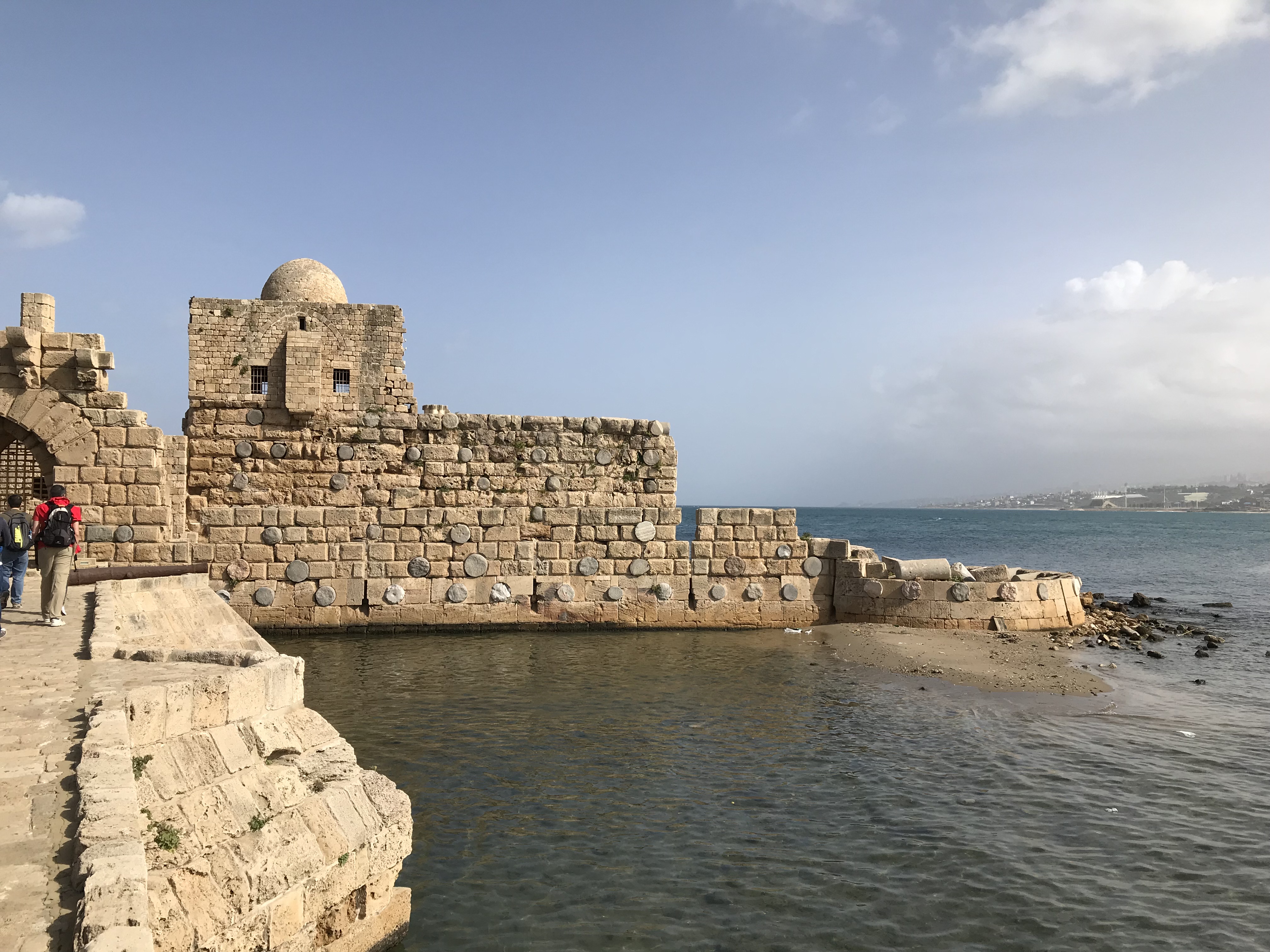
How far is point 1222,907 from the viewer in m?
5.20

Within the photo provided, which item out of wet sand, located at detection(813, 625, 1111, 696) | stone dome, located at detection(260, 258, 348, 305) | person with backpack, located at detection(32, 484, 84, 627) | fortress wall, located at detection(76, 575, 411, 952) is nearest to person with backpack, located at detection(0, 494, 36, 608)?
person with backpack, located at detection(32, 484, 84, 627)

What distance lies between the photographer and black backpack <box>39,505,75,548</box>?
7.79 metres

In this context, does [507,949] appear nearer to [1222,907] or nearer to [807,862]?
[807,862]

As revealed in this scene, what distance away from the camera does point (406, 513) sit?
43.3ft

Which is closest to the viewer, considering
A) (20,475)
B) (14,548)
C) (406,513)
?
(14,548)

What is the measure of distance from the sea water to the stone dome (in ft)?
18.6

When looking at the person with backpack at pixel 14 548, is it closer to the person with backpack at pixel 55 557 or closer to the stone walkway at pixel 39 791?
the person with backpack at pixel 55 557

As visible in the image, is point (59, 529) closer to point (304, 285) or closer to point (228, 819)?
point (228, 819)

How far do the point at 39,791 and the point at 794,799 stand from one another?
16.9 ft

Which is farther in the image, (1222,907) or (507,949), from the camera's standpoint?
(1222,907)

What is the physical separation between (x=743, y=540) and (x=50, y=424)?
10.4m

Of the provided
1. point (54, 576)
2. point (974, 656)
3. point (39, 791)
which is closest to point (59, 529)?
point (54, 576)

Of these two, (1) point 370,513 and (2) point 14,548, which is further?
(1) point 370,513

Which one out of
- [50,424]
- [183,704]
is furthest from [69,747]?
[50,424]
